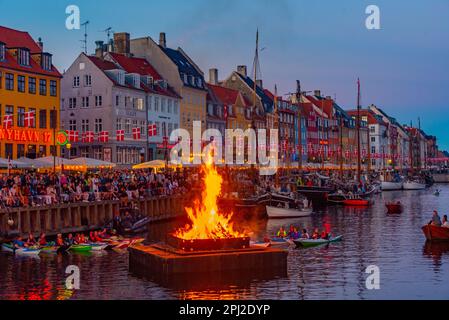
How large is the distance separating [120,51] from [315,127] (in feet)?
215

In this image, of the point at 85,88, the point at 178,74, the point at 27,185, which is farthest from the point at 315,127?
the point at 27,185

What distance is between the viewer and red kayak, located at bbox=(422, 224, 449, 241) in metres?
40.1

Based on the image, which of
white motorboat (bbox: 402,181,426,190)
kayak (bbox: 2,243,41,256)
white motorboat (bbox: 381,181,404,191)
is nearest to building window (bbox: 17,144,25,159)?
kayak (bbox: 2,243,41,256)

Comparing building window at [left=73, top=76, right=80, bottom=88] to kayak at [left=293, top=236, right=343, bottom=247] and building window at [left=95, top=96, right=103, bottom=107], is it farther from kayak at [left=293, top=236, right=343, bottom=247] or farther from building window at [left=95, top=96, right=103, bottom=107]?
kayak at [left=293, top=236, right=343, bottom=247]

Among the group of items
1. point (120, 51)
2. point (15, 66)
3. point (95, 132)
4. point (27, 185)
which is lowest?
point (27, 185)

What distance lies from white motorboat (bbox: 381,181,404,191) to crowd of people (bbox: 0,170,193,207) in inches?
2620

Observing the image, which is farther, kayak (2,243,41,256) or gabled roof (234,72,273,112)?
gabled roof (234,72,273,112)

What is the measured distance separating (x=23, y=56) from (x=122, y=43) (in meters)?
25.6

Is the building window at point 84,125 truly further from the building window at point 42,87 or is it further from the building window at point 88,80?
the building window at point 42,87

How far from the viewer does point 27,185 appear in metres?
42.4

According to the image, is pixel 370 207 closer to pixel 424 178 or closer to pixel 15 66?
pixel 15 66

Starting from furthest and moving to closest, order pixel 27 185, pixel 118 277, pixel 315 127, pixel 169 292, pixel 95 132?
pixel 315 127 < pixel 95 132 < pixel 27 185 < pixel 118 277 < pixel 169 292

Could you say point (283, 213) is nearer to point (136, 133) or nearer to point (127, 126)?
point (136, 133)

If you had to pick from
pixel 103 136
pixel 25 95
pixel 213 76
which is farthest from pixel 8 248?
pixel 213 76
